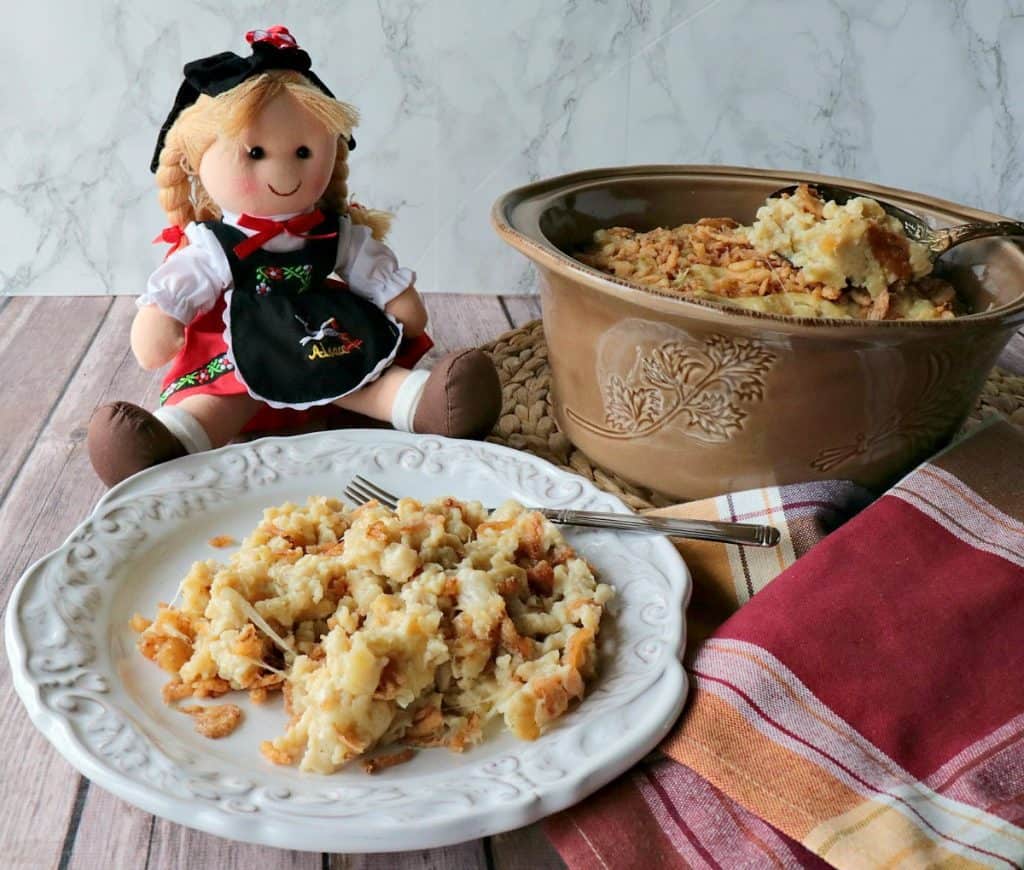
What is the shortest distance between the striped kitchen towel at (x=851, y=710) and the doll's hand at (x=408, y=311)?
1.83 feet

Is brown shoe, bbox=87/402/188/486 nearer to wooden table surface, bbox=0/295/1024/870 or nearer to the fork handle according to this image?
wooden table surface, bbox=0/295/1024/870

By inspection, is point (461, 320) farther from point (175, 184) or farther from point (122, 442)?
point (122, 442)

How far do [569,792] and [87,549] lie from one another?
21.3 inches

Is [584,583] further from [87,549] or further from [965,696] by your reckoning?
[87,549]

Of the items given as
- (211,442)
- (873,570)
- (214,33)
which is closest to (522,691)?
(873,570)

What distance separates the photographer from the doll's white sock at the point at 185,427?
51.4 inches

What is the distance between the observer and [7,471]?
1.35 metres

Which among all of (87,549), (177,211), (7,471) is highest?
(177,211)

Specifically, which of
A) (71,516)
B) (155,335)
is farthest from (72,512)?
(155,335)

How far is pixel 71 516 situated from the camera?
1.26m

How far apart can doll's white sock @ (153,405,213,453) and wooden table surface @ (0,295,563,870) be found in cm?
13

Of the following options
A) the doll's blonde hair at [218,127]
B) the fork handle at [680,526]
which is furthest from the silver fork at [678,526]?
the doll's blonde hair at [218,127]

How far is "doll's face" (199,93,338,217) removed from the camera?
4.26 feet

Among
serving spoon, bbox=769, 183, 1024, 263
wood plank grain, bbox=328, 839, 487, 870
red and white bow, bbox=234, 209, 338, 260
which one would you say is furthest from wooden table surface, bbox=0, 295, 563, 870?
serving spoon, bbox=769, 183, 1024, 263
